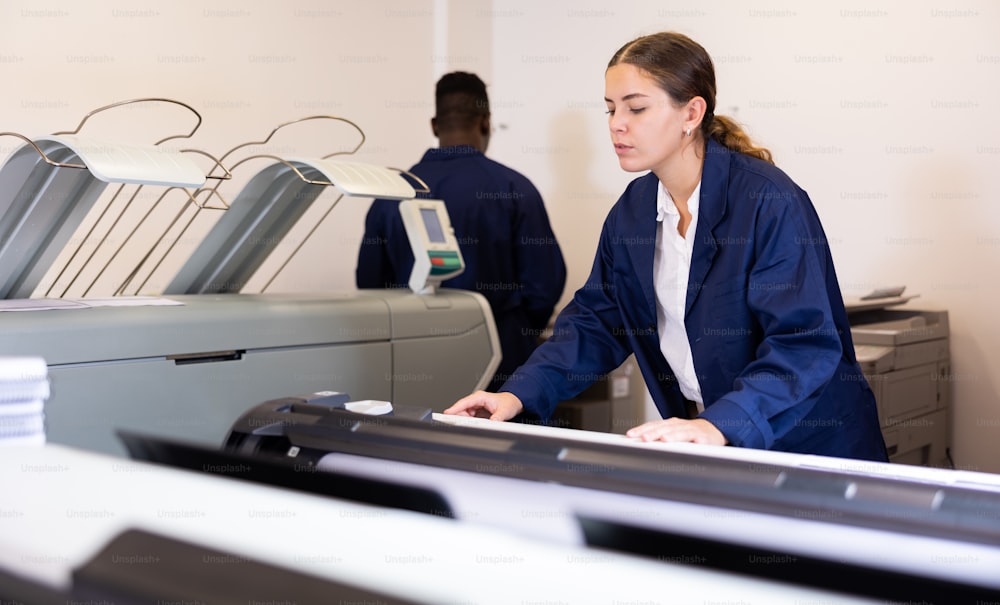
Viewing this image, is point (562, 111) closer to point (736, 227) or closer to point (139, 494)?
point (736, 227)

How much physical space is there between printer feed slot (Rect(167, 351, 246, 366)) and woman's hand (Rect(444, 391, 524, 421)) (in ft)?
1.50

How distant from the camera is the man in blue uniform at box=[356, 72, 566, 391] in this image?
2.92 m

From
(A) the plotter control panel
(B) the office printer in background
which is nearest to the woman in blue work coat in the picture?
(A) the plotter control panel

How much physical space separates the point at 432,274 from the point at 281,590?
159 centimetres

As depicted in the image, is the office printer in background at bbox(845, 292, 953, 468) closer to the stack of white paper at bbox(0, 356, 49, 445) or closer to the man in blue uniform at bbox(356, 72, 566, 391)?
the man in blue uniform at bbox(356, 72, 566, 391)

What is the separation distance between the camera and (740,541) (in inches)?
37.6

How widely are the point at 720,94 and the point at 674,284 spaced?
2.21 metres

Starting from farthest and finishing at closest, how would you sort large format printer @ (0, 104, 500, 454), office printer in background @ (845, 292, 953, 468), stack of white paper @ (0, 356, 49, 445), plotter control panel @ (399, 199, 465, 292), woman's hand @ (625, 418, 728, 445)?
office printer in background @ (845, 292, 953, 468)
plotter control panel @ (399, 199, 465, 292)
large format printer @ (0, 104, 500, 454)
woman's hand @ (625, 418, 728, 445)
stack of white paper @ (0, 356, 49, 445)

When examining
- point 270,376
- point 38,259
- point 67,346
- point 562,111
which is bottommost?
point 270,376

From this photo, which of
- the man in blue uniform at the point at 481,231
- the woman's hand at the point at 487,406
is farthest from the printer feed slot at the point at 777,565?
the man in blue uniform at the point at 481,231

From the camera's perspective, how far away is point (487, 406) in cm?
156

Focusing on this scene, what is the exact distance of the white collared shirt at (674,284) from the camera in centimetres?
166

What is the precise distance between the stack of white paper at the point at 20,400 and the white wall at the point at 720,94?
174 centimetres

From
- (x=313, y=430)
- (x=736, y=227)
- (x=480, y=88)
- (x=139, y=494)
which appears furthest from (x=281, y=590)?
(x=480, y=88)
